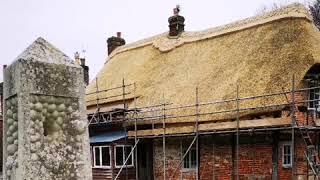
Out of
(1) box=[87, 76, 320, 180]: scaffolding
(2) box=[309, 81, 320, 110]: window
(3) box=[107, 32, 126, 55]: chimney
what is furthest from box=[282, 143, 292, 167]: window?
(3) box=[107, 32, 126, 55]: chimney

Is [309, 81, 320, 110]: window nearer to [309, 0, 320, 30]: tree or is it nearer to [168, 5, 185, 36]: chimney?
[168, 5, 185, 36]: chimney

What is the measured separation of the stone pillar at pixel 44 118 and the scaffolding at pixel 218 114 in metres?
9.76

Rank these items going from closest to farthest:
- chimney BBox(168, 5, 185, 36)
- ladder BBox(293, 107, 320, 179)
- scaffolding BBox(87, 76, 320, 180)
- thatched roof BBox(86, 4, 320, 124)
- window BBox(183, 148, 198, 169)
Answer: ladder BBox(293, 107, 320, 179) → scaffolding BBox(87, 76, 320, 180) → thatched roof BBox(86, 4, 320, 124) → window BBox(183, 148, 198, 169) → chimney BBox(168, 5, 185, 36)

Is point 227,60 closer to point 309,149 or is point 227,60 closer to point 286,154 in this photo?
point 286,154

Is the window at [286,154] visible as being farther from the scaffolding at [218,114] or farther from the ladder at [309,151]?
the ladder at [309,151]

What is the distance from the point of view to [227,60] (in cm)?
2030

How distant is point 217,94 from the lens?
60.7 feet

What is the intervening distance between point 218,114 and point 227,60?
3549mm

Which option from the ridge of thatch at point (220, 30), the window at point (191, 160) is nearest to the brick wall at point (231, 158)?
the window at point (191, 160)

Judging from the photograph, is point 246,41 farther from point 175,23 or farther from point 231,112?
point 175,23

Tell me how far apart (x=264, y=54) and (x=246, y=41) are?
78.3 inches

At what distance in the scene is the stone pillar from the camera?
16.2 ft

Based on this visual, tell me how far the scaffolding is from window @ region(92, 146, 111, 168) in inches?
35.0

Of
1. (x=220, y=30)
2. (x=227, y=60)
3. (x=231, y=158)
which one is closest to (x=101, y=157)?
(x=231, y=158)
